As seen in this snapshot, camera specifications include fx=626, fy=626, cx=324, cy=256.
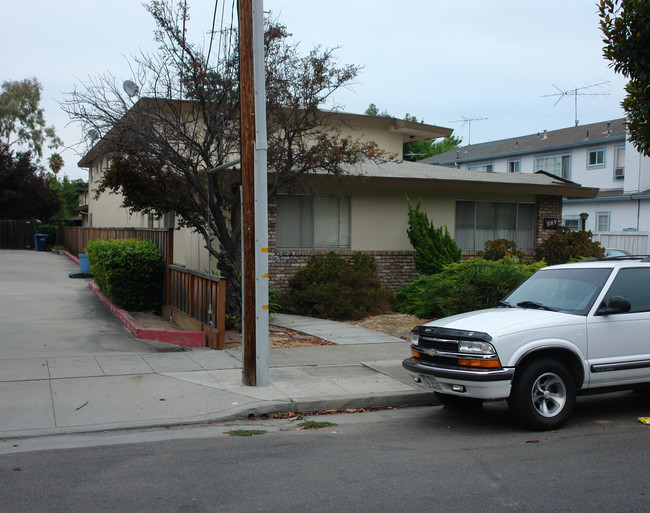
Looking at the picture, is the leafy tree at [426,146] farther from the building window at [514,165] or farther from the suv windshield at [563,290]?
the suv windshield at [563,290]

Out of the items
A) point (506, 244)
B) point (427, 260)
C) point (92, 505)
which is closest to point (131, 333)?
point (92, 505)

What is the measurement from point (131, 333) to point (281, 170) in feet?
13.9

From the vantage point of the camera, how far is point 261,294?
27.1 ft

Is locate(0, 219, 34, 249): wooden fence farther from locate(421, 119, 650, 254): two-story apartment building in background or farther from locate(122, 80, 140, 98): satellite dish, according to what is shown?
locate(122, 80, 140, 98): satellite dish

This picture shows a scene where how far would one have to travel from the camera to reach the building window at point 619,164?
33875mm

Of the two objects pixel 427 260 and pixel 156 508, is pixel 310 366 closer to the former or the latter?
pixel 156 508

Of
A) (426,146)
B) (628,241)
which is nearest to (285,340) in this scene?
(628,241)

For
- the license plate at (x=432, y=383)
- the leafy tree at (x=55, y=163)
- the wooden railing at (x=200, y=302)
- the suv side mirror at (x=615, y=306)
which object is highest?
the leafy tree at (x=55, y=163)

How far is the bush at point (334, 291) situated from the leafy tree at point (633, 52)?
6969 mm

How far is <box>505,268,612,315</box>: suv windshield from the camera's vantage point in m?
7.36

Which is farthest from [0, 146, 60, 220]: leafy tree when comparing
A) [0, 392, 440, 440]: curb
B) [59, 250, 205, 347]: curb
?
[0, 392, 440, 440]: curb

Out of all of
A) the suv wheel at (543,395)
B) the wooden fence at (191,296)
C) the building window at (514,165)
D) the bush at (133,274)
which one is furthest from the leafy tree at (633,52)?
the building window at (514,165)

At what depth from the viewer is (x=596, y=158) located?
35.6 metres

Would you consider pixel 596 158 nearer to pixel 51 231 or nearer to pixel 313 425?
pixel 313 425
